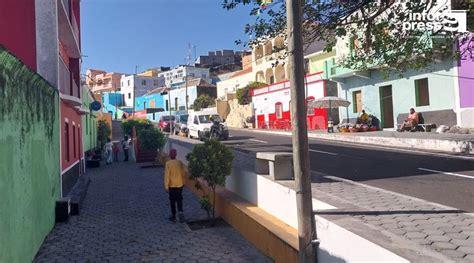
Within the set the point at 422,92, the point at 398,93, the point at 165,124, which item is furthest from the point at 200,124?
the point at 422,92

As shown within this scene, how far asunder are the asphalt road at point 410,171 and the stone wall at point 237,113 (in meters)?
28.1

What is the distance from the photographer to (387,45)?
40.8 ft

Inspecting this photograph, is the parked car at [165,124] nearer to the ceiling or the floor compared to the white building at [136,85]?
nearer to the floor

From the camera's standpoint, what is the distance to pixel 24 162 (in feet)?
21.4

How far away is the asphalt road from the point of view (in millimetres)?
7320

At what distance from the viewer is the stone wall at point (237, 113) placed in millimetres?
43875

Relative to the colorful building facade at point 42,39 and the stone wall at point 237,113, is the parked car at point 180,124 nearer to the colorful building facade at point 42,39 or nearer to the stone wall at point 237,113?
the stone wall at point 237,113

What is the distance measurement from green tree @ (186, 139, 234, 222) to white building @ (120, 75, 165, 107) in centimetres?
7427

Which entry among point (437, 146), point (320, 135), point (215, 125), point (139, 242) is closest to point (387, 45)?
point (437, 146)

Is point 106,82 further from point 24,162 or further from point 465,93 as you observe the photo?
point 24,162

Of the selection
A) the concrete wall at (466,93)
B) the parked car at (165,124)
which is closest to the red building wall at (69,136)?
the concrete wall at (466,93)

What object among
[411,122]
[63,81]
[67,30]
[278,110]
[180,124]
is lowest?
[411,122]

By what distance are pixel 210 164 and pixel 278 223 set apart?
2.72 metres

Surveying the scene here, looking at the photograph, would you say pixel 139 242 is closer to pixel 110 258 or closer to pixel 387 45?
pixel 110 258
